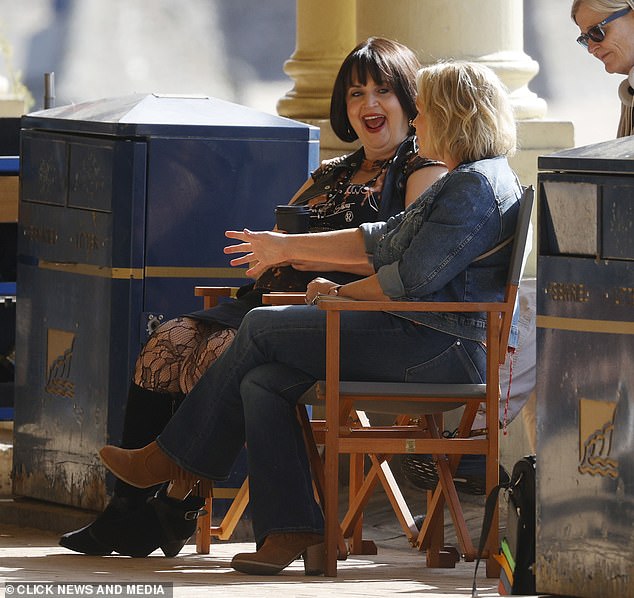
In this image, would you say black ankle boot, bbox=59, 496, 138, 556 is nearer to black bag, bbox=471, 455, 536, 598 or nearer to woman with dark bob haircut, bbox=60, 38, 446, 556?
woman with dark bob haircut, bbox=60, 38, 446, 556

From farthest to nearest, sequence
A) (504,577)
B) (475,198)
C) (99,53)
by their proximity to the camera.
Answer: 1. (99,53)
2. (475,198)
3. (504,577)

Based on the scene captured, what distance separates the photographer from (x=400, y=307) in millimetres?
4461

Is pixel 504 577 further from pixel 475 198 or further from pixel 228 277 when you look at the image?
pixel 228 277

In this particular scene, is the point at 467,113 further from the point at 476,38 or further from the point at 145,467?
the point at 476,38

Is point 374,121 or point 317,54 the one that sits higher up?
point 317,54

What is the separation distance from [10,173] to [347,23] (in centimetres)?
199

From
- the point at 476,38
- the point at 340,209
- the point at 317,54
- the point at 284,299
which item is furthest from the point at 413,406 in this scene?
the point at 317,54

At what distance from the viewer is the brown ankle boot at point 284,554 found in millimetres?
4500

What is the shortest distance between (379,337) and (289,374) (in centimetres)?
24

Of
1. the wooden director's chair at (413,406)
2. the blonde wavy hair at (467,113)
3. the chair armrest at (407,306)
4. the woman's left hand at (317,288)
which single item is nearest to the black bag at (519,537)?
the wooden director's chair at (413,406)

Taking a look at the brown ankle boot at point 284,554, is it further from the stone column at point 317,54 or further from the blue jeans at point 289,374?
the stone column at point 317,54

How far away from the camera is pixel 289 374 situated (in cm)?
459

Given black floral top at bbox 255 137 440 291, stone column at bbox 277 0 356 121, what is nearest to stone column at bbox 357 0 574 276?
stone column at bbox 277 0 356 121

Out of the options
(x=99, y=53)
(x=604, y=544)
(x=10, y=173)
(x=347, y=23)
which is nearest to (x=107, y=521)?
(x=604, y=544)
